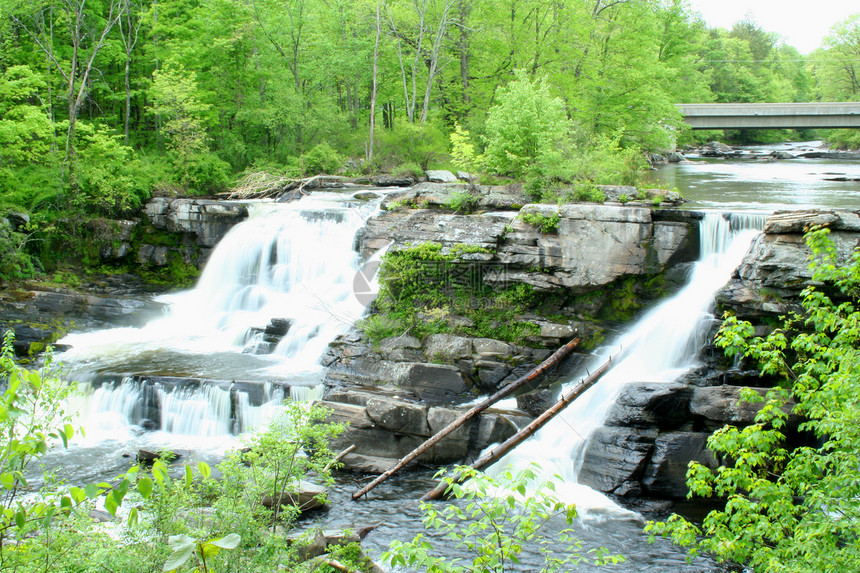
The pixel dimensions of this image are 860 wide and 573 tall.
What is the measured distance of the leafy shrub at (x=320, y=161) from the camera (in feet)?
86.3

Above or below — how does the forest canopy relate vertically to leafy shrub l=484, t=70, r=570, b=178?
above

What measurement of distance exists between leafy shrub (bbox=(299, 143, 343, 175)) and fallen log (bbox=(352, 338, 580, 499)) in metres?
15.9

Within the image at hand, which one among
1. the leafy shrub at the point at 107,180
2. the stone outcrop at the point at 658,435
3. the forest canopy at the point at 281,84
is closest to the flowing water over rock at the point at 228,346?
the leafy shrub at the point at 107,180

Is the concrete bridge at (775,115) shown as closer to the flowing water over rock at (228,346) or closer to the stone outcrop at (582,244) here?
the stone outcrop at (582,244)

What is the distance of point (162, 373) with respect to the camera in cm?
1406

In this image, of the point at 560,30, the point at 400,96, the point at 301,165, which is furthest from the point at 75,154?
the point at 560,30

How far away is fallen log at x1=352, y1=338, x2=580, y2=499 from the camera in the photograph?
1103 centimetres

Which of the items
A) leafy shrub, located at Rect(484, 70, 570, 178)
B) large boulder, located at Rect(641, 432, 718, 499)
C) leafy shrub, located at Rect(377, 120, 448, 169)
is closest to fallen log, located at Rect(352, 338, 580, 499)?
large boulder, located at Rect(641, 432, 718, 499)

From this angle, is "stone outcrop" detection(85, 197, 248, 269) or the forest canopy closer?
"stone outcrop" detection(85, 197, 248, 269)

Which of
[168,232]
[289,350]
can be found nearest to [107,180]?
[168,232]

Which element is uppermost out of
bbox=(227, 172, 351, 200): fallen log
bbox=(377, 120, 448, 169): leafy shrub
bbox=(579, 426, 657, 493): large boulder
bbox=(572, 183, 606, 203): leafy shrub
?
bbox=(377, 120, 448, 169): leafy shrub

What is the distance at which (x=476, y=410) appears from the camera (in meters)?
12.1

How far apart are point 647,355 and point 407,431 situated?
5.46 m

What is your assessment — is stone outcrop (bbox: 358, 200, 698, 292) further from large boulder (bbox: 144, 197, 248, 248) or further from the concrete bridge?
the concrete bridge
